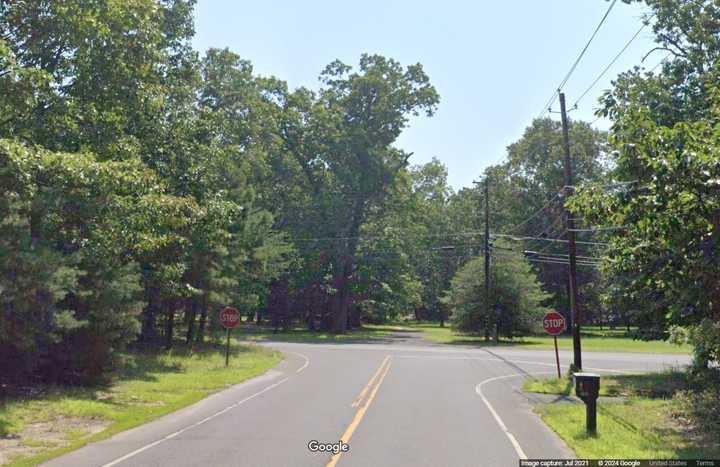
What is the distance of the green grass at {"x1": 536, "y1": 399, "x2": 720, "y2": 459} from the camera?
1094 centimetres

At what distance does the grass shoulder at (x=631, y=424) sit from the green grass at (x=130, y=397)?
891 centimetres

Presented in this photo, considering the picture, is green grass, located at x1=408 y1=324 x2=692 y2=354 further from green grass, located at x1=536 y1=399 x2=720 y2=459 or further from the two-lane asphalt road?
green grass, located at x1=536 y1=399 x2=720 y2=459

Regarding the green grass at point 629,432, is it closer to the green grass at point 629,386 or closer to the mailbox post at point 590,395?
the mailbox post at point 590,395

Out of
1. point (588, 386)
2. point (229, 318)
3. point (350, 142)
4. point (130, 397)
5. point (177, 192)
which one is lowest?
point (130, 397)

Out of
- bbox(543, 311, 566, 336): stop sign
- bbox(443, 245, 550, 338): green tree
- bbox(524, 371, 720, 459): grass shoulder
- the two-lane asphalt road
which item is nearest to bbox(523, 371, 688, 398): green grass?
bbox(524, 371, 720, 459): grass shoulder

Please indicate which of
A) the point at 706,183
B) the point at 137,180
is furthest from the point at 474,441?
the point at 137,180

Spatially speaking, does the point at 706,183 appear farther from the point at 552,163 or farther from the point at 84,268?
the point at 552,163

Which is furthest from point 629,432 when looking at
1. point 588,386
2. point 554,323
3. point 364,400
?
point 554,323

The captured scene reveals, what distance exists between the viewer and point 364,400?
56.7 feet

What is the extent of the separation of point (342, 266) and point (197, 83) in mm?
31203

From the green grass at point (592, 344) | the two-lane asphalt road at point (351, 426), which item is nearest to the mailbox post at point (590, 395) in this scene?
the two-lane asphalt road at point (351, 426)

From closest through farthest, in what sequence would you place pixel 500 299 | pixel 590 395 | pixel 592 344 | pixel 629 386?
pixel 590 395, pixel 629 386, pixel 592 344, pixel 500 299

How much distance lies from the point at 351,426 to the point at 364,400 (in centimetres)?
418

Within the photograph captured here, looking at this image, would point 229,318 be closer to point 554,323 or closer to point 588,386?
point 554,323
